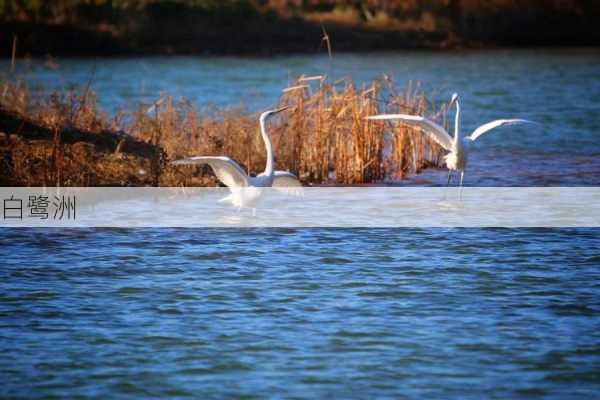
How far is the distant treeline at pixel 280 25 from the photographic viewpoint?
41719mm

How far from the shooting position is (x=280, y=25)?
44.6 m

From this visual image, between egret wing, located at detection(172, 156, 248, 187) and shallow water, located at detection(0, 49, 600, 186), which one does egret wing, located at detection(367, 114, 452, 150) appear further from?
shallow water, located at detection(0, 49, 600, 186)

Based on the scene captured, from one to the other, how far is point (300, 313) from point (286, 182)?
3.08 meters

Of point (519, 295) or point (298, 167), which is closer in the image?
point (519, 295)

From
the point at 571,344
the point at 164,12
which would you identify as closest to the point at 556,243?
the point at 571,344

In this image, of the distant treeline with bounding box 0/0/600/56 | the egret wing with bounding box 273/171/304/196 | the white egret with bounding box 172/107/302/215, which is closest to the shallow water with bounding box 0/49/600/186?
the distant treeline with bounding box 0/0/600/56

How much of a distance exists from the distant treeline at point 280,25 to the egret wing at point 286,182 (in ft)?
94.7

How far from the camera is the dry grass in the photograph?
1446 centimetres

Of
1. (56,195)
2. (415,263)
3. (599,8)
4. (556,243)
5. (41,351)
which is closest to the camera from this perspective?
(41,351)

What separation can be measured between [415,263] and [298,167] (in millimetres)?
4360

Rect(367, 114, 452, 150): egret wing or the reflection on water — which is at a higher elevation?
Rect(367, 114, 452, 150): egret wing

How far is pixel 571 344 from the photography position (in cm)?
819

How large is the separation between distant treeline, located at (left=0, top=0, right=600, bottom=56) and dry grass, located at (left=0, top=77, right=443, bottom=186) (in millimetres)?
25534

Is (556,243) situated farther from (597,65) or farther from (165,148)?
(597,65)
